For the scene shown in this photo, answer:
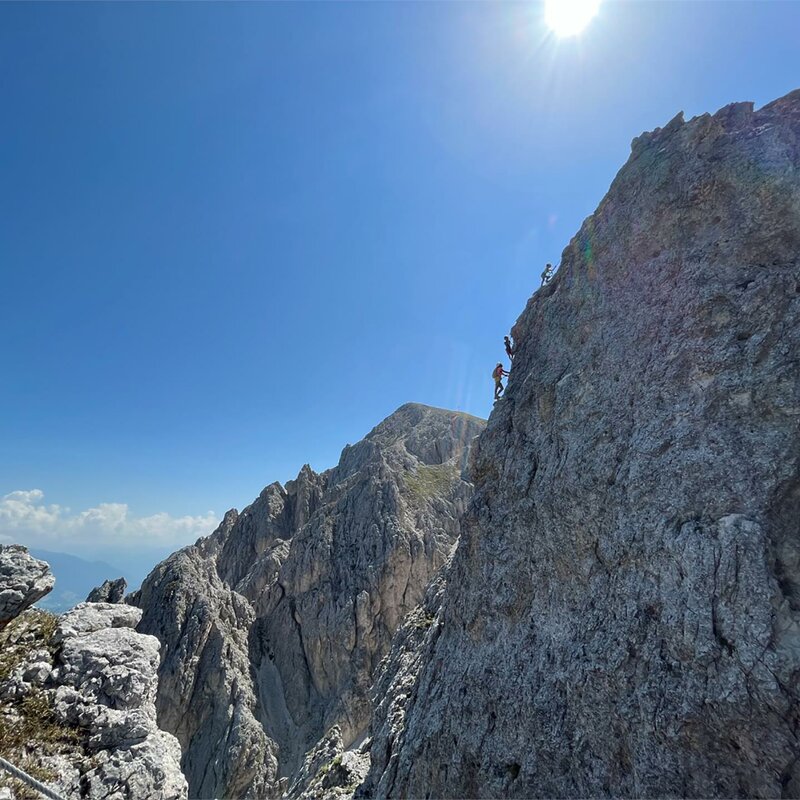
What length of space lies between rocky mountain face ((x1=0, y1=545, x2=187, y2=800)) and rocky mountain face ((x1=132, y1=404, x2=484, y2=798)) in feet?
82.8

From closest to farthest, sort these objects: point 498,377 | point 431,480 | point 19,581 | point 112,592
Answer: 1. point 19,581
2. point 498,377
3. point 112,592
4. point 431,480

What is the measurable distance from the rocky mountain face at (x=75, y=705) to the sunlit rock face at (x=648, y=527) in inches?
524

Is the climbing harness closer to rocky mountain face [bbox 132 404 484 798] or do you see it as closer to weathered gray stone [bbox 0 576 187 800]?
weathered gray stone [bbox 0 576 187 800]

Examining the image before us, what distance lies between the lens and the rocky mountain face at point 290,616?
5597cm

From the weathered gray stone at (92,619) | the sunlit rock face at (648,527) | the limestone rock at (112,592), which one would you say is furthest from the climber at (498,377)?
the limestone rock at (112,592)

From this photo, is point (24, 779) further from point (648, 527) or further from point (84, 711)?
point (648, 527)

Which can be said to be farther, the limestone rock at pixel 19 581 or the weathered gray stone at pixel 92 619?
the weathered gray stone at pixel 92 619

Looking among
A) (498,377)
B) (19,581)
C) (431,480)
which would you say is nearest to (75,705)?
(19,581)

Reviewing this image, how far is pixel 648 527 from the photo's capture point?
16938 millimetres

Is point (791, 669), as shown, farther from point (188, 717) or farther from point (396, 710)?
point (188, 717)

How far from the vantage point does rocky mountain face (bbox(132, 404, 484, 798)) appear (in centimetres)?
5597

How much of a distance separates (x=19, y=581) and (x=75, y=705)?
4.43 metres

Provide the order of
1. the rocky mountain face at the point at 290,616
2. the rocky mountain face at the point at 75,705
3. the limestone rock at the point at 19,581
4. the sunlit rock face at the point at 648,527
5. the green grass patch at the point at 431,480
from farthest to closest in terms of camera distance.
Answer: the green grass patch at the point at 431,480, the rocky mountain face at the point at 290,616, the limestone rock at the point at 19,581, the sunlit rock face at the point at 648,527, the rocky mountain face at the point at 75,705

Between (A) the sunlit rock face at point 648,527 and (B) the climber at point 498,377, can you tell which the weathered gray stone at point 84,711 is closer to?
(A) the sunlit rock face at point 648,527
